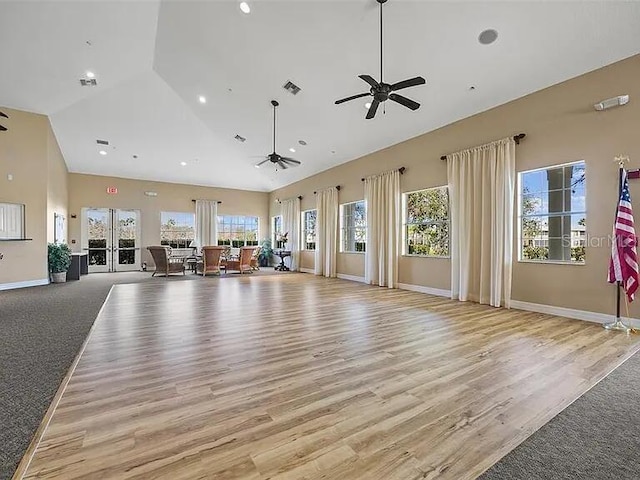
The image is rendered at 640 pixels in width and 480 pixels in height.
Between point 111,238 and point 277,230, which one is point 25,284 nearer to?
point 111,238

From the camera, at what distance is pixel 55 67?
6652 millimetres

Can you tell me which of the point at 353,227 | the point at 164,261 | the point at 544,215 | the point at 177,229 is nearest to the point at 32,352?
the point at 544,215

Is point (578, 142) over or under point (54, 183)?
under

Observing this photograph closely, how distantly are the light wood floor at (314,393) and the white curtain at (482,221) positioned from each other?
1.09 m

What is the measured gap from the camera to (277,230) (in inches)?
562

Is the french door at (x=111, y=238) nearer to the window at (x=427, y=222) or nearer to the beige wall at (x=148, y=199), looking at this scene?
the beige wall at (x=148, y=199)

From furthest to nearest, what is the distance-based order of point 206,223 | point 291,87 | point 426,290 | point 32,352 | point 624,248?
point 206,223, point 426,290, point 291,87, point 624,248, point 32,352

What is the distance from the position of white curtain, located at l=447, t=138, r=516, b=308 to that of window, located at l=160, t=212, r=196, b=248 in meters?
10.5

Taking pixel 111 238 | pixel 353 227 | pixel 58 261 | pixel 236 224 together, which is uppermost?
pixel 236 224

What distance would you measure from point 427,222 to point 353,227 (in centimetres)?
287

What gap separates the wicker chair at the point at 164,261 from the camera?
33.1 feet

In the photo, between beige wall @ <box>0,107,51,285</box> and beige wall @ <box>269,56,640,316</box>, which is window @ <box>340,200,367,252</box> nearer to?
beige wall @ <box>269,56,640,316</box>

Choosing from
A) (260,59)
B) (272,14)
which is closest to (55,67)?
(260,59)

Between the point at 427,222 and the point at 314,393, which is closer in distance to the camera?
the point at 314,393
